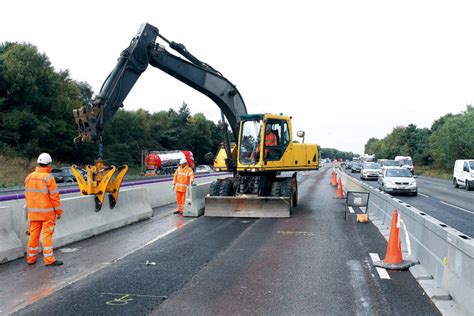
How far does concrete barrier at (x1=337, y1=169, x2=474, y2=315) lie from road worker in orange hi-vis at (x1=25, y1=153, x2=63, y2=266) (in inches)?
231

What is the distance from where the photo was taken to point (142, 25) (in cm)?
1191

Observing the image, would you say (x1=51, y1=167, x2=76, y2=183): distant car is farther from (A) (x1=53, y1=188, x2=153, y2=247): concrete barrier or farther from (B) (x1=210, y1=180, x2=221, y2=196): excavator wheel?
(A) (x1=53, y1=188, x2=153, y2=247): concrete barrier

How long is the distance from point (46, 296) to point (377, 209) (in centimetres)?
1013

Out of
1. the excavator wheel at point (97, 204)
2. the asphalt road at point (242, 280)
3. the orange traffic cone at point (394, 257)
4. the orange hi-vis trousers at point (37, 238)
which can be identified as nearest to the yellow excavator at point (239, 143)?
the excavator wheel at point (97, 204)

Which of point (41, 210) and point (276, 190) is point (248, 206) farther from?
point (41, 210)

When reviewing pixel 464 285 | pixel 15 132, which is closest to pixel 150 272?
pixel 464 285

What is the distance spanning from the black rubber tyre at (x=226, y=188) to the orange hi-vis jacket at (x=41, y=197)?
7170mm

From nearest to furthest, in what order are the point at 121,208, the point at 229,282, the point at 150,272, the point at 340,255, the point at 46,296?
1. the point at 46,296
2. the point at 229,282
3. the point at 150,272
4. the point at 340,255
5. the point at 121,208

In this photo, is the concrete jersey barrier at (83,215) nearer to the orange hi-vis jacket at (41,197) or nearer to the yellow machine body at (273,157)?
the orange hi-vis jacket at (41,197)

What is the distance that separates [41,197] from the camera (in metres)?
7.45

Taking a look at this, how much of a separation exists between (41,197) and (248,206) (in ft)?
23.2

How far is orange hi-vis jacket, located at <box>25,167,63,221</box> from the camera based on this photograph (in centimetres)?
743

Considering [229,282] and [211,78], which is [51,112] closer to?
[211,78]

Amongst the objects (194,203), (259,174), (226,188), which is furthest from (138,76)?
(259,174)
